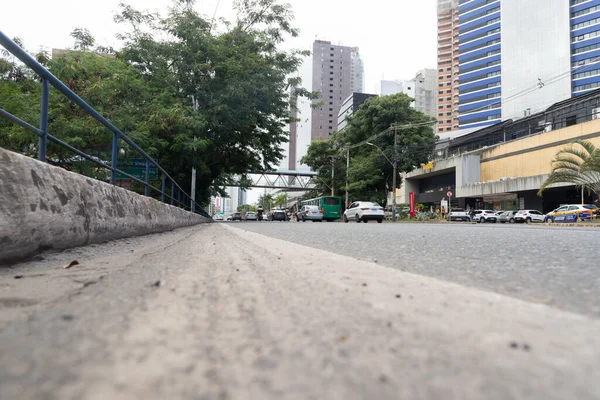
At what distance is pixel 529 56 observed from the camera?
59062 mm

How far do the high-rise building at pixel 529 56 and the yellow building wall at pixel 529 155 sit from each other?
56.9ft

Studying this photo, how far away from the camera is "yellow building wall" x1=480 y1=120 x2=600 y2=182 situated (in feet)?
94.1

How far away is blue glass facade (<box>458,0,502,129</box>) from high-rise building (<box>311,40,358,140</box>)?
2014 inches

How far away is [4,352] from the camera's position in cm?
89

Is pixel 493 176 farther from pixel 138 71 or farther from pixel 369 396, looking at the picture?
pixel 369 396

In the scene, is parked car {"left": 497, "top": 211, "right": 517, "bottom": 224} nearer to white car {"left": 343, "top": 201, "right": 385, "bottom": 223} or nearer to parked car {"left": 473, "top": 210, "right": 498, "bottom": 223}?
parked car {"left": 473, "top": 210, "right": 498, "bottom": 223}

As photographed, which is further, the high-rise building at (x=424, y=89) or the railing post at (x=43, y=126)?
the high-rise building at (x=424, y=89)

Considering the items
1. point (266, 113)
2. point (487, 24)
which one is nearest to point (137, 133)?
point (266, 113)

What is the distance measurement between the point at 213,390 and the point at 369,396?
309mm

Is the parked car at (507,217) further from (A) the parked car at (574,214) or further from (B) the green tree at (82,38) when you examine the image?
(B) the green tree at (82,38)

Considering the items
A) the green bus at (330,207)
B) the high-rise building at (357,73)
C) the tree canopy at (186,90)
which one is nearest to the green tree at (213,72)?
the tree canopy at (186,90)

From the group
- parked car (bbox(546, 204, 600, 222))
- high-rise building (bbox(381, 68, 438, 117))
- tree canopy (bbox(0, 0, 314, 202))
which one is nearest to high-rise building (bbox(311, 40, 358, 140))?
high-rise building (bbox(381, 68, 438, 117))

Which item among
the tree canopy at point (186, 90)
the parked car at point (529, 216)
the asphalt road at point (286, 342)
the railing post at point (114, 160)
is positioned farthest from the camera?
the parked car at point (529, 216)

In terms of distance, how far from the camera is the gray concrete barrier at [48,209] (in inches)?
92.0
